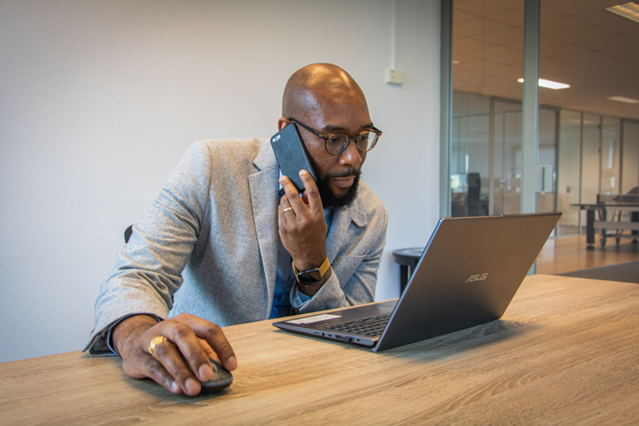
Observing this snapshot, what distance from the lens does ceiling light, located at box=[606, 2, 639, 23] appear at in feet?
8.28

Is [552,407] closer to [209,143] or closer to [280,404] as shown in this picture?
[280,404]

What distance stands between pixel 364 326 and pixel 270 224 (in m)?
0.52

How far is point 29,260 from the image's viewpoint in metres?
1.94

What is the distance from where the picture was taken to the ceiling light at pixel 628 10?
2.52 meters

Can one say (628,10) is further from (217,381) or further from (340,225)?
(217,381)

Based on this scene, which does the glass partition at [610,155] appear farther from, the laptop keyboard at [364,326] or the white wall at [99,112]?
the laptop keyboard at [364,326]

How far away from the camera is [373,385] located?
59 cm

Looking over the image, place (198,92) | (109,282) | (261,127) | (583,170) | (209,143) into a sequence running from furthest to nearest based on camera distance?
(583,170), (261,127), (198,92), (209,143), (109,282)

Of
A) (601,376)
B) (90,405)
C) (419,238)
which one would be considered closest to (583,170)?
(419,238)

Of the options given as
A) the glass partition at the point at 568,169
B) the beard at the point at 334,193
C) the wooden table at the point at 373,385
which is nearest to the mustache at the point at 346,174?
the beard at the point at 334,193

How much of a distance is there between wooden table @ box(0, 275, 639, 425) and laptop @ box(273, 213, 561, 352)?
0.03m

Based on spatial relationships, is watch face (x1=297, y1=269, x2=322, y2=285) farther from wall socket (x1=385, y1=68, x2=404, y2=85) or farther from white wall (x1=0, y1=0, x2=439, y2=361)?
wall socket (x1=385, y1=68, x2=404, y2=85)

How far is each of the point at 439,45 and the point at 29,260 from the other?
299 centimetres

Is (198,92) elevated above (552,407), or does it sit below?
above
